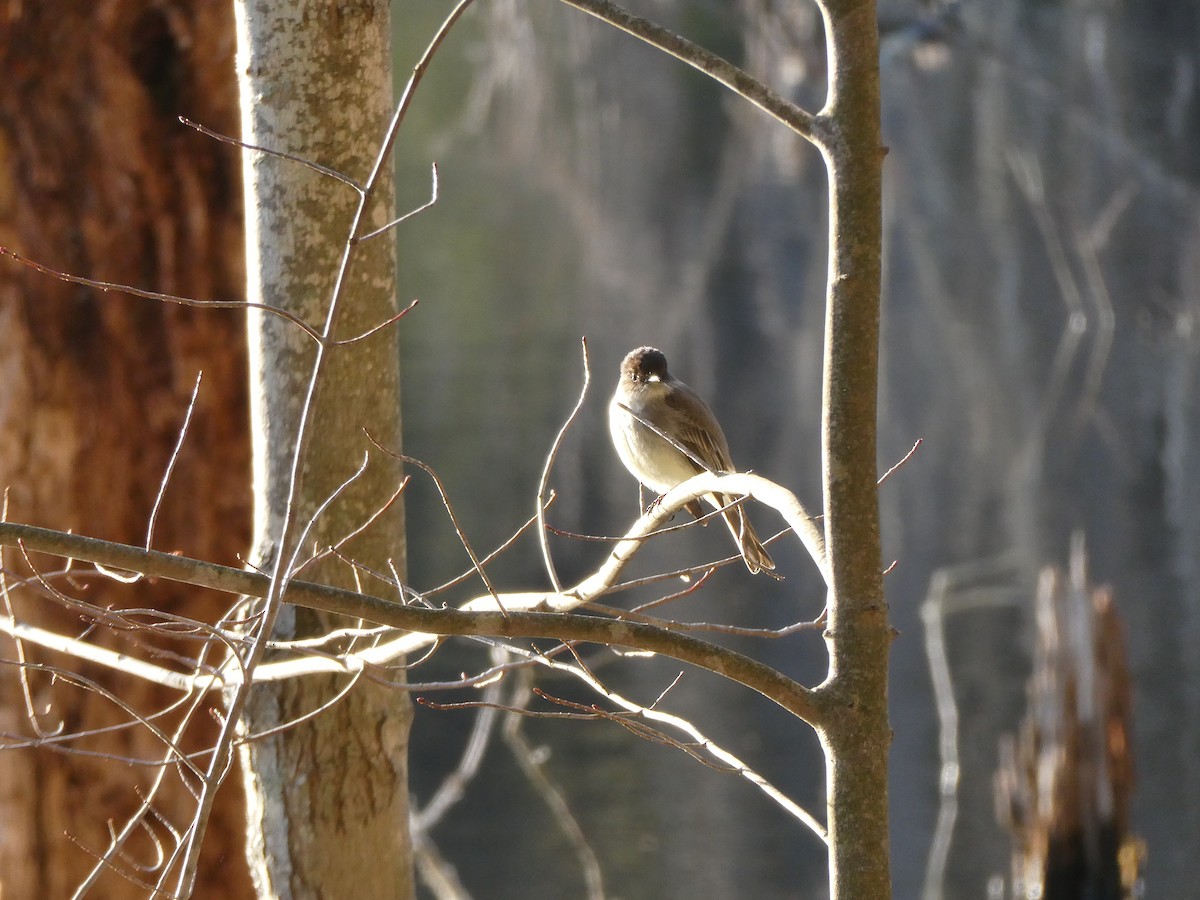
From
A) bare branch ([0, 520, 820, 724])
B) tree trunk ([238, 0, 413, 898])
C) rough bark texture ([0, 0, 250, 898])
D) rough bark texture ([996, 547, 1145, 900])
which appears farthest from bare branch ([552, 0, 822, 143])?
rough bark texture ([996, 547, 1145, 900])

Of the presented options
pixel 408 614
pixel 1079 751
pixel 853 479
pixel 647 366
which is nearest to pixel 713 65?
pixel 853 479

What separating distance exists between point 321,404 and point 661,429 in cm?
128

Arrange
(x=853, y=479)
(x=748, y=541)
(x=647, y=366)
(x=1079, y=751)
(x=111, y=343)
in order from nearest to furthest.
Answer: (x=853, y=479) < (x=748, y=541) < (x=111, y=343) < (x=647, y=366) < (x=1079, y=751)

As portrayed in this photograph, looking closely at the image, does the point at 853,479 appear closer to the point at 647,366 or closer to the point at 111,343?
the point at 647,366

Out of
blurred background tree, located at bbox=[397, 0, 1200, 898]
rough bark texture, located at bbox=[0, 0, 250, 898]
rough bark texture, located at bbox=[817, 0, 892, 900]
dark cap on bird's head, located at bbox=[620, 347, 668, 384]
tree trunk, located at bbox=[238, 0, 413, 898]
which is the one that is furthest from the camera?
blurred background tree, located at bbox=[397, 0, 1200, 898]

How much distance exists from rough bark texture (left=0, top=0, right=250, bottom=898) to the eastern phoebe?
86 cm

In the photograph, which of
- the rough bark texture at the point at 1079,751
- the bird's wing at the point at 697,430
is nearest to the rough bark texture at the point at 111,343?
the bird's wing at the point at 697,430

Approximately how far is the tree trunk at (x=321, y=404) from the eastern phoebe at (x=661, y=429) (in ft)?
3.54

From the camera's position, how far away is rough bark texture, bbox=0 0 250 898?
3.24 meters

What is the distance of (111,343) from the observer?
3.31m

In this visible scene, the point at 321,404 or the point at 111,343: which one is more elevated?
the point at 111,343

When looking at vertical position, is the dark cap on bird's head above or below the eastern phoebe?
above

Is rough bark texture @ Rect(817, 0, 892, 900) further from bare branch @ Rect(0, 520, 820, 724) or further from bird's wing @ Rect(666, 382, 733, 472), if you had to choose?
bird's wing @ Rect(666, 382, 733, 472)

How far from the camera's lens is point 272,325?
2.30 meters
